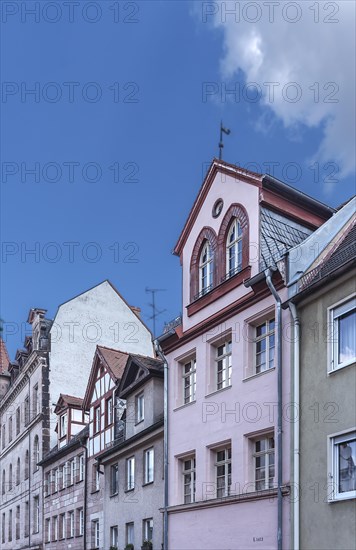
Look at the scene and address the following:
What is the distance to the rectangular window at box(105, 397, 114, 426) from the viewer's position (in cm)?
3322

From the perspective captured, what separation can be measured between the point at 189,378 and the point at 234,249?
14.0 ft

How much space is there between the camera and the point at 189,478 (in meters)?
23.9

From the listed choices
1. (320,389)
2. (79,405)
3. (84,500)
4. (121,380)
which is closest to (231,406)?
(320,389)

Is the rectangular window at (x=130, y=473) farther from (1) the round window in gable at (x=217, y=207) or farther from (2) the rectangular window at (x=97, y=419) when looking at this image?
(1) the round window in gable at (x=217, y=207)

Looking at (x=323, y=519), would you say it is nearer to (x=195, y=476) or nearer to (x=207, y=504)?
(x=207, y=504)

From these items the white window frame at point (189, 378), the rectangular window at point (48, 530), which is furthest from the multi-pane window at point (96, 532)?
the white window frame at point (189, 378)

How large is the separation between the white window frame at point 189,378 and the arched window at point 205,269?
2.13m

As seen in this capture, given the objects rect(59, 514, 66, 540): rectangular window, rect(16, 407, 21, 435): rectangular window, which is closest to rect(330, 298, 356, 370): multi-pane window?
rect(59, 514, 66, 540): rectangular window

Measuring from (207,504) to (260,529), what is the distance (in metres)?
2.74

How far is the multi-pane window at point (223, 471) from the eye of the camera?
21.6m

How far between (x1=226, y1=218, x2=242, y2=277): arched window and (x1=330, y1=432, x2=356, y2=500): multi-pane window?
267 inches

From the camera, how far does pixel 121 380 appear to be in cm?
3050

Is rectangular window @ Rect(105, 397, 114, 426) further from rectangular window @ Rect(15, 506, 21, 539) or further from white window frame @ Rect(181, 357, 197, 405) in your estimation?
rectangular window @ Rect(15, 506, 21, 539)

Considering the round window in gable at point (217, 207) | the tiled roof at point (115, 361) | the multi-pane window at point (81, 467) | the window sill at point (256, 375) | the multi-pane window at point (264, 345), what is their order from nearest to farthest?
1. the window sill at point (256, 375)
2. the multi-pane window at point (264, 345)
3. the round window in gable at point (217, 207)
4. the tiled roof at point (115, 361)
5. the multi-pane window at point (81, 467)
